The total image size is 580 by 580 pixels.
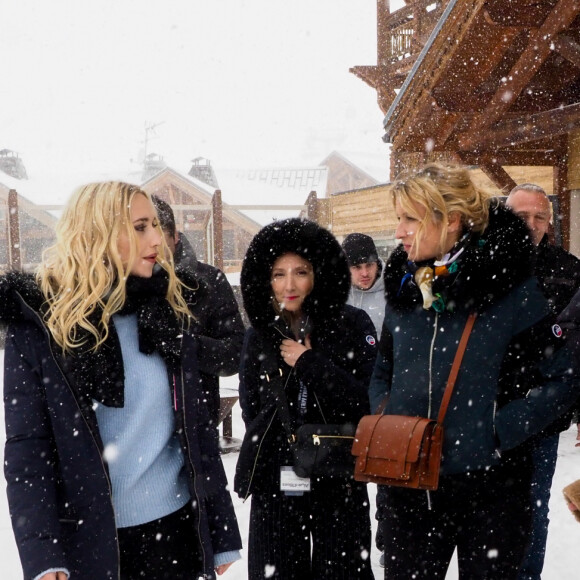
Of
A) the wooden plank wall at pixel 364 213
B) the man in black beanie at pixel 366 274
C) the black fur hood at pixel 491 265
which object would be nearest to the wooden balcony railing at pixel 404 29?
the wooden plank wall at pixel 364 213

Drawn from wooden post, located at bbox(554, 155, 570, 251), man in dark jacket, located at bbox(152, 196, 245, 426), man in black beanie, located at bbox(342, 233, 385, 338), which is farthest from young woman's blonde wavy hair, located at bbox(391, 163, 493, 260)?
wooden post, located at bbox(554, 155, 570, 251)

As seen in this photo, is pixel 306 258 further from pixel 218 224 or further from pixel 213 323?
pixel 218 224

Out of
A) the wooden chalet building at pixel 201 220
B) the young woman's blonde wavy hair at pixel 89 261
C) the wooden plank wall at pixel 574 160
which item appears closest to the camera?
the young woman's blonde wavy hair at pixel 89 261

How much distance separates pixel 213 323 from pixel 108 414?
1.65m

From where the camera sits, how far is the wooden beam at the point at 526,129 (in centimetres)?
550

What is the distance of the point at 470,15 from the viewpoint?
18.0 ft

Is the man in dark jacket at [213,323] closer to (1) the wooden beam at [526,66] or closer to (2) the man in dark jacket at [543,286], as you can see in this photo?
(2) the man in dark jacket at [543,286]

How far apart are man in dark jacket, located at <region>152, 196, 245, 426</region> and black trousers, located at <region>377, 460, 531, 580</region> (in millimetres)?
1256

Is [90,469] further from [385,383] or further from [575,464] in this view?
[575,464]

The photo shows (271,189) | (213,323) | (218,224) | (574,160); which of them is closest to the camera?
(213,323)

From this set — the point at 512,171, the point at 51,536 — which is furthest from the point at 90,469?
the point at 512,171

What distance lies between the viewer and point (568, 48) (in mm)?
5293

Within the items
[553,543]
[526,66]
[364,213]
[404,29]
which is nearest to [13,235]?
[364,213]

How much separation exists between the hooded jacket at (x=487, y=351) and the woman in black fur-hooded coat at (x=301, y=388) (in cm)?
52
